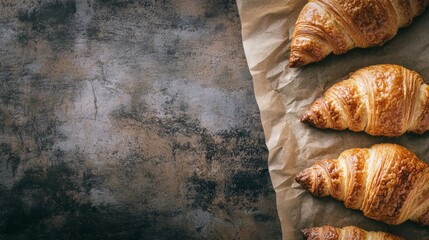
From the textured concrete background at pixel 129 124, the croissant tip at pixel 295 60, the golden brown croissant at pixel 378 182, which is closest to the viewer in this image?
the golden brown croissant at pixel 378 182

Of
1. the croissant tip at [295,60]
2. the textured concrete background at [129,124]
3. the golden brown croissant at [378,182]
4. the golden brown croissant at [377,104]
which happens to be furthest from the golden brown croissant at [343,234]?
the croissant tip at [295,60]

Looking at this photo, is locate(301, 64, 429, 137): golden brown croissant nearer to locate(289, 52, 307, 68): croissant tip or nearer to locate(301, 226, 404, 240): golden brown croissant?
locate(289, 52, 307, 68): croissant tip

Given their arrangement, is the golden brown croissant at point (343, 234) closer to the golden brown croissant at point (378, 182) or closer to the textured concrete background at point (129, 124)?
the golden brown croissant at point (378, 182)

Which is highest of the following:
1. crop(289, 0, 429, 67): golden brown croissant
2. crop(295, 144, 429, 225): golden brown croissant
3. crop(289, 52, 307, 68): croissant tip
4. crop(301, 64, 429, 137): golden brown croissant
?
crop(289, 0, 429, 67): golden brown croissant

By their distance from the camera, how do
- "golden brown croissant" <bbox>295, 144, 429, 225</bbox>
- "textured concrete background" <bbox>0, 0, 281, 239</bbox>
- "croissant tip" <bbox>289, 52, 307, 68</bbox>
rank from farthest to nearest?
"textured concrete background" <bbox>0, 0, 281, 239</bbox>, "croissant tip" <bbox>289, 52, 307, 68</bbox>, "golden brown croissant" <bbox>295, 144, 429, 225</bbox>

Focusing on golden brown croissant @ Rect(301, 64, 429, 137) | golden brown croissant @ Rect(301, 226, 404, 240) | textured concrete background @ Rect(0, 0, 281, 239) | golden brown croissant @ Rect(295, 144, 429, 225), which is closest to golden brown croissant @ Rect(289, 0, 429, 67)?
golden brown croissant @ Rect(301, 64, 429, 137)

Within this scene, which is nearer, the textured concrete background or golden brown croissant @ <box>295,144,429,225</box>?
golden brown croissant @ <box>295,144,429,225</box>

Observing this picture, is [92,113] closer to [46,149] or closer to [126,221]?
[46,149]
